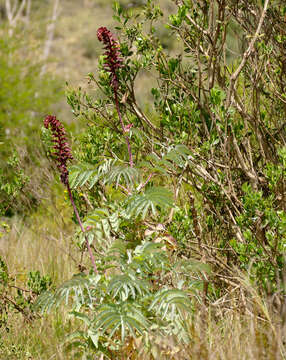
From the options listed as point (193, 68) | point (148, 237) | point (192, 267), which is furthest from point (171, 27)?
point (192, 267)

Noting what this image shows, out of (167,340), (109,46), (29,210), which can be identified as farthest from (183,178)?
(29,210)

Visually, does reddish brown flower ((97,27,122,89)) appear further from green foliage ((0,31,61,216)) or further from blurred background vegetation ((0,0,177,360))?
green foliage ((0,31,61,216))

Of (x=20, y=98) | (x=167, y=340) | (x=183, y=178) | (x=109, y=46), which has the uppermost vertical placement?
(x=20, y=98)

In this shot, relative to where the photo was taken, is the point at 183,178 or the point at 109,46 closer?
the point at 109,46

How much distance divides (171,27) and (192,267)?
1.66 metres

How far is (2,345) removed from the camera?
267 centimetres

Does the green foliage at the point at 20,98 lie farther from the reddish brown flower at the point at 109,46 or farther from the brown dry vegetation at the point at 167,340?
the reddish brown flower at the point at 109,46

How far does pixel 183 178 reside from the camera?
3029mm

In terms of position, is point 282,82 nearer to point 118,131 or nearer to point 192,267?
point 118,131

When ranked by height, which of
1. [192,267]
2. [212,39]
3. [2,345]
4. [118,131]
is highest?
[212,39]

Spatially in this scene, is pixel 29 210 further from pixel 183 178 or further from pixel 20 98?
pixel 183 178

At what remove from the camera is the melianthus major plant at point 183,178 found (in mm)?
2109

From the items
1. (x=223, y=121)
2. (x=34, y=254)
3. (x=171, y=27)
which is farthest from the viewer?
(x=34, y=254)

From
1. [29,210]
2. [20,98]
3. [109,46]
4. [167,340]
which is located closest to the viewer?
[167,340]
